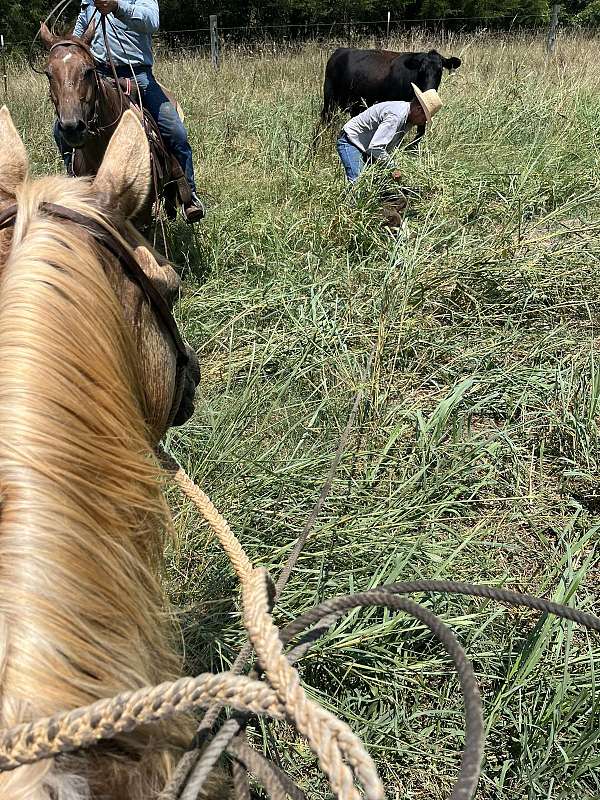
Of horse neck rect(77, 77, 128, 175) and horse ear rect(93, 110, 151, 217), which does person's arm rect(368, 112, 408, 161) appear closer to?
horse neck rect(77, 77, 128, 175)

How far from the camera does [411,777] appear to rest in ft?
5.40

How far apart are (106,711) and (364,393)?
2157 millimetres

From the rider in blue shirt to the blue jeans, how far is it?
51.4 inches

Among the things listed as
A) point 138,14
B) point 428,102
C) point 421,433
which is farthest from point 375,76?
point 421,433

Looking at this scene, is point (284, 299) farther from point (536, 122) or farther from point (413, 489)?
point (536, 122)

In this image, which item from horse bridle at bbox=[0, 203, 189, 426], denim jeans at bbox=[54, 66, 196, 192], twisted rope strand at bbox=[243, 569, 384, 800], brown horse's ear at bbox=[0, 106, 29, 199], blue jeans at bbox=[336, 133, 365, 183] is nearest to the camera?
twisted rope strand at bbox=[243, 569, 384, 800]

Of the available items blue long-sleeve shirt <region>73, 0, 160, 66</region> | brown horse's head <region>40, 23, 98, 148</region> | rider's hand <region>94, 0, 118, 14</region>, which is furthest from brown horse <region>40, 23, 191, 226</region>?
blue long-sleeve shirt <region>73, 0, 160, 66</region>

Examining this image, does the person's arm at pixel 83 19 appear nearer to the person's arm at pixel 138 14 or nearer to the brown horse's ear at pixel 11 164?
the person's arm at pixel 138 14

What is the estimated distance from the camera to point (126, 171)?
1222mm

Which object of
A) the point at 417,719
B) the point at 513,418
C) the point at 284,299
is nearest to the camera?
the point at 417,719

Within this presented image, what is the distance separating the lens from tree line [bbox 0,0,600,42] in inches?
744

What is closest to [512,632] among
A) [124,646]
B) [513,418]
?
[513,418]

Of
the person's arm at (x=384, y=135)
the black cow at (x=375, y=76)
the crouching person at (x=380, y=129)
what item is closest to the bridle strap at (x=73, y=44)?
the crouching person at (x=380, y=129)

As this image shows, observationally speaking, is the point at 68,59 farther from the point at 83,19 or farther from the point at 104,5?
the point at 83,19
